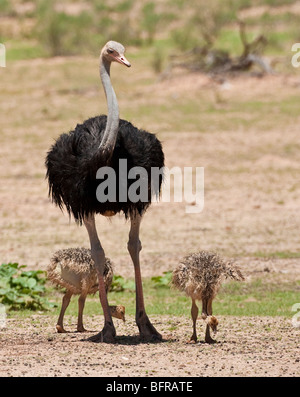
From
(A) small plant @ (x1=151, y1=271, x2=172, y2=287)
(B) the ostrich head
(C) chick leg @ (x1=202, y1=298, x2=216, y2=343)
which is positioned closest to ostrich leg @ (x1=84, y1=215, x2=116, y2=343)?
(C) chick leg @ (x1=202, y1=298, x2=216, y2=343)

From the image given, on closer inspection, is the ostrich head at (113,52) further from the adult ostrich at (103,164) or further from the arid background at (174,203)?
the arid background at (174,203)

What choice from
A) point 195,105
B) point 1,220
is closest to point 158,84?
point 195,105

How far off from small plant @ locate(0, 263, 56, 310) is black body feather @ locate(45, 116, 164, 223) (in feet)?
6.27

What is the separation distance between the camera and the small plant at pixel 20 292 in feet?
29.6

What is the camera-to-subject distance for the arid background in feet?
21.5

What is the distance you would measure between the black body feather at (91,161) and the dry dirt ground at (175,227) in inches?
41.4

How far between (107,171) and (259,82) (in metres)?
17.7

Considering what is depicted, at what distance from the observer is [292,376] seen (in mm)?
5863

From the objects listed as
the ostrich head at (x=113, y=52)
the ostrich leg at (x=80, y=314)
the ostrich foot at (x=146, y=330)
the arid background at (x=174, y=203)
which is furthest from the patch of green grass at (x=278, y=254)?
the ostrich head at (x=113, y=52)

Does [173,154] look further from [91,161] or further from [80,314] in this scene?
[91,161]

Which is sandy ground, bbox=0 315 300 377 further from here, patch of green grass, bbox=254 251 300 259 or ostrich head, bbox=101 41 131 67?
patch of green grass, bbox=254 251 300 259

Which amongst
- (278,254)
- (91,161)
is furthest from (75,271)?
(278,254)

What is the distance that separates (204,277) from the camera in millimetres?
6988

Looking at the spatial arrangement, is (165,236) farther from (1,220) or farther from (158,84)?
(158,84)
